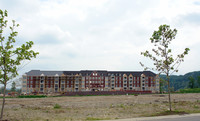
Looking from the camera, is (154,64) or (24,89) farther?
(24,89)

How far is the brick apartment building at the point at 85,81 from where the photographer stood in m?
82.6

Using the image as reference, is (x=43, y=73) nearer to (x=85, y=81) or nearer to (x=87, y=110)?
(x=85, y=81)

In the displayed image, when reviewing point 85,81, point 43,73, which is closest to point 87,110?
point 85,81

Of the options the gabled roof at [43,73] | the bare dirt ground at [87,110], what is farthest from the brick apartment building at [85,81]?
the bare dirt ground at [87,110]

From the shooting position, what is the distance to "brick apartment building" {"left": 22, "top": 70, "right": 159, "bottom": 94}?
82562 mm

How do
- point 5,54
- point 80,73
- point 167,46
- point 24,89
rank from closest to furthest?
point 5,54 < point 167,46 < point 24,89 < point 80,73

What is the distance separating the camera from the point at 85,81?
8612 centimetres

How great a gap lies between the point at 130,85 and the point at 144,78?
26.7 ft

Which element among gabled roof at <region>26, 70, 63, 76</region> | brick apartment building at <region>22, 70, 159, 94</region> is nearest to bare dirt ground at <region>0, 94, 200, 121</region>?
brick apartment building at <region>22, 70, 159, 94</region>

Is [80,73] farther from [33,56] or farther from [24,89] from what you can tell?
[33,56]

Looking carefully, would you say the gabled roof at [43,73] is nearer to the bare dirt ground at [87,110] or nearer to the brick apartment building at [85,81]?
the brick apartment building at [85,81]

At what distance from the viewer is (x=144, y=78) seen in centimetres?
8844

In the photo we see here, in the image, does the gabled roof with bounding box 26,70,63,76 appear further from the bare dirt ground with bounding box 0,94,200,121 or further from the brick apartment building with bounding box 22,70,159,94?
Answer: the bare dirt ground with bounding box 0,94,200,121

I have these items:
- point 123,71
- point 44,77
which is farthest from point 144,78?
point 44,77
